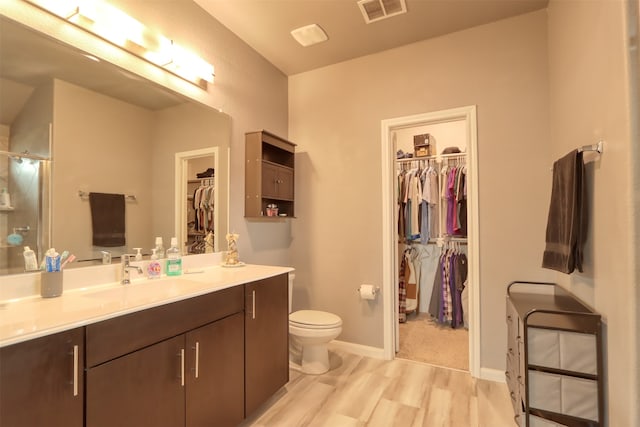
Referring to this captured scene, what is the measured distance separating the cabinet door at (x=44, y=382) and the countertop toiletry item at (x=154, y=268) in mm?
743

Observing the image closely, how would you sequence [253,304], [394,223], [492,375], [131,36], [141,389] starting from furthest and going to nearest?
[394,223], [492,375], [253,304], [131,36], [141,389]

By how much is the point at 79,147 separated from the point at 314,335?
1.92 metres

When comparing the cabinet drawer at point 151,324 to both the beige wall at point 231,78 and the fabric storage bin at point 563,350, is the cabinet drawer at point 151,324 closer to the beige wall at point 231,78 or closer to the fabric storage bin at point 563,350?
A: the beige wall at point 231,78

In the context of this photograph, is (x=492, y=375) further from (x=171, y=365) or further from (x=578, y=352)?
(x=171, y=365)

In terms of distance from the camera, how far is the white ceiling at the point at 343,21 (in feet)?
7.00

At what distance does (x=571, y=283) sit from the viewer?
1809 millimetres

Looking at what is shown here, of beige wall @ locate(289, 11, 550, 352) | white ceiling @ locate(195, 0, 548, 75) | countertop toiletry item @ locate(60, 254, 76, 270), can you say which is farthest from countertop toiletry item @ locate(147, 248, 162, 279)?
white ceiling @ locate(195, 0, 548, 75)

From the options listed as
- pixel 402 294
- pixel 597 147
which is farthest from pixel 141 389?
pixel 402 294

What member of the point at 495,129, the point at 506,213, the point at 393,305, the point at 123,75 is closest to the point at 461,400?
the point at 393,305

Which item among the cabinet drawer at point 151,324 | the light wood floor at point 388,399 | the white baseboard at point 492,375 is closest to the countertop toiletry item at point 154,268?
the cabinet drawer at point 151,324

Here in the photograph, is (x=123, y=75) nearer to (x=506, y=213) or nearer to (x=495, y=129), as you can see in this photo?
(x=495, y=129)

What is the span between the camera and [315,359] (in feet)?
7.98

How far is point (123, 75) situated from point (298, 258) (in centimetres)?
207

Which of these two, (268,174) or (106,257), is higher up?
(268,174)
